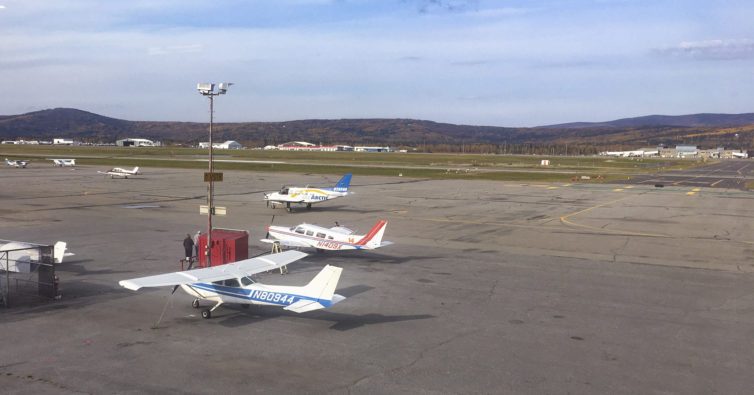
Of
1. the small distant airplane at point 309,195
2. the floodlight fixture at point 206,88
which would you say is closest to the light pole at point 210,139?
the floodlight fixture at point 206,88

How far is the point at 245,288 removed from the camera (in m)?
20.3

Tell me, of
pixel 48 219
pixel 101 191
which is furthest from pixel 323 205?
pixel 101 191

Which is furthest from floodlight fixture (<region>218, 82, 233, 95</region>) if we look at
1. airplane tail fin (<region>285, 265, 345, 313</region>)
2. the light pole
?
airplane tail fin (<region>285, 265, 345, 313</region>)

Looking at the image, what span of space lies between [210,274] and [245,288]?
1.39 meters

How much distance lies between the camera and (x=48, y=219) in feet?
140

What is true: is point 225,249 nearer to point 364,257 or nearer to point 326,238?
point 326,238

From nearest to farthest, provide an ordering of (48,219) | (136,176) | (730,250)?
(730,250), (48,219), (136,176)

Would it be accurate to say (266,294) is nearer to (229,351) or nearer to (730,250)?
(229,351)

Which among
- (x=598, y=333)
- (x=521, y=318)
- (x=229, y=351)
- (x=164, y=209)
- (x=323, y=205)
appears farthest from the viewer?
(x=323, y=205)

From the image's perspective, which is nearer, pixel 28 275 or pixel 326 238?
pixel 28 275

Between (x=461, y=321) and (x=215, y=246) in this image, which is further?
(x=215, y=246)


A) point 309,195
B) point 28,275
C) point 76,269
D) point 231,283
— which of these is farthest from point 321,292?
point 309,195

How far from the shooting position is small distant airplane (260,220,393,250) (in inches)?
1119

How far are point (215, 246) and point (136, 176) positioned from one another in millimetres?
69131
